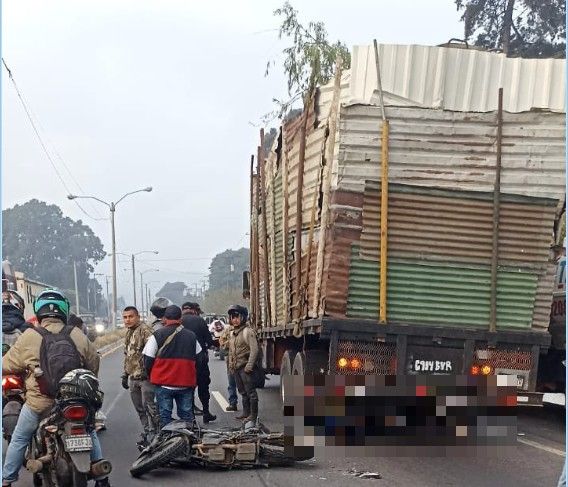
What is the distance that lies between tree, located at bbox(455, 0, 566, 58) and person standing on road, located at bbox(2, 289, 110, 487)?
Answer: 29145mm

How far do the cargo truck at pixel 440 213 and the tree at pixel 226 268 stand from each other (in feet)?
352

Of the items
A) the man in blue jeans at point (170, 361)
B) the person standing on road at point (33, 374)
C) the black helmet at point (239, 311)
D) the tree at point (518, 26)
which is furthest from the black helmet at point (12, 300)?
the tree at point (518, 26)

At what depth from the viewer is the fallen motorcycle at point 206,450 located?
26.1ft

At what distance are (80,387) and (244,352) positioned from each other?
457 centimetres

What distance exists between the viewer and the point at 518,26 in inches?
1396

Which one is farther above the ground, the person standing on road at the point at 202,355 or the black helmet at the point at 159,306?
the black helmet at the point at 159,306

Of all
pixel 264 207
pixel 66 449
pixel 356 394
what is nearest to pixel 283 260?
pixel 264 207

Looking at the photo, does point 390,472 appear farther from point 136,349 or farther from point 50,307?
→ point 50,307

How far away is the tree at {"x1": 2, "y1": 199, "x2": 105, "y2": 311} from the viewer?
97750 millimetres

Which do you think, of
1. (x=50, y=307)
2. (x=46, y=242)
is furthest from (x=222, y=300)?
(x=50, y=307)

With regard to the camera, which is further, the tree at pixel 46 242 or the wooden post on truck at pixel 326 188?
the tree at pixel 46 242

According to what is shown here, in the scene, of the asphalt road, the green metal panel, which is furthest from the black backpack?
the green metal panel

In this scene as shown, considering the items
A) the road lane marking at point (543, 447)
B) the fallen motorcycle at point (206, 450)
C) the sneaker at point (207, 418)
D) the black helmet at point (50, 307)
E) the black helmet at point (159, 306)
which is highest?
the black helmet at point (50, 307)

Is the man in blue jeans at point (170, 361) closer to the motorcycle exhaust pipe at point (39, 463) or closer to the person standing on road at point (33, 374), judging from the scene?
the person standing on road at point (33, 374)
